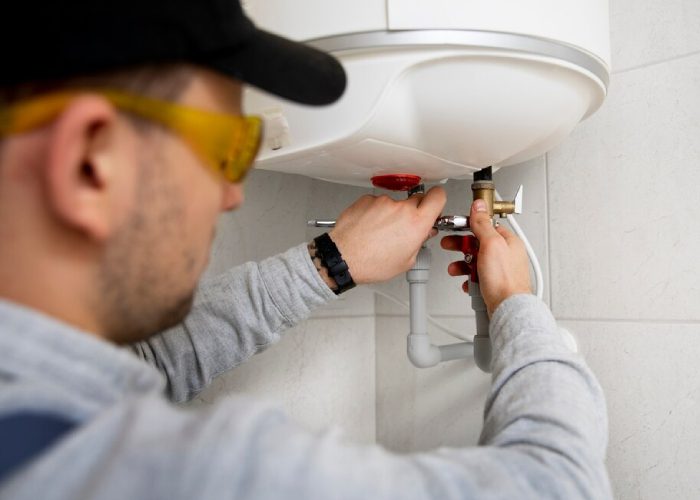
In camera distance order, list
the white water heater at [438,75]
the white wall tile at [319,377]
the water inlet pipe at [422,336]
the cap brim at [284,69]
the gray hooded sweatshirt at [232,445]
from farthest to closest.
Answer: the white wall tile at [319,377]
the water inlet pipe at [422,336]
the white water heater at [438,75]
the cap brim at [284,69]
the gray hooded sweatshirt at [232,445]

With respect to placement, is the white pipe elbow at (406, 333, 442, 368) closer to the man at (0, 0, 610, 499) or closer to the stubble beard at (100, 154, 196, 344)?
the man at (0, 0, 610, 499)

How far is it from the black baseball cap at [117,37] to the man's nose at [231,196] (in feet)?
0.33

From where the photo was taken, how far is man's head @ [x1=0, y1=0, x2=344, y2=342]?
39 centimetres

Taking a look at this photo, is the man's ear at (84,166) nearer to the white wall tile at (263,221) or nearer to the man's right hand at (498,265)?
the man's right hand at (498,265)

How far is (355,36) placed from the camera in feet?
2.08

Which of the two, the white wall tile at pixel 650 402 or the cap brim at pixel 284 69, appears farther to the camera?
the white wall tile at pixel 650 402

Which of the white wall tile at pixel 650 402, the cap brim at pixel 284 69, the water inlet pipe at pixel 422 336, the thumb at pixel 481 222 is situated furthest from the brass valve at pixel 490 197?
the cap brim at pixel 284 69

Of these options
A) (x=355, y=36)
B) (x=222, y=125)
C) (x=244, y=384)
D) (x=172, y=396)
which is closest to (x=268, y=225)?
(x=244, y=384)

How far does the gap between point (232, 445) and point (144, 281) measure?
16 centimetres

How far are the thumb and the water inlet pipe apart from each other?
131 millimetres

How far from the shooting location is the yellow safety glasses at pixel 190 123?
384 mm

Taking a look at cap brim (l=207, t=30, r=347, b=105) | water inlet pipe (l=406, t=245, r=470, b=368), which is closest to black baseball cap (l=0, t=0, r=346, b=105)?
cap brim (l=207, t=30, r=347, b=105)

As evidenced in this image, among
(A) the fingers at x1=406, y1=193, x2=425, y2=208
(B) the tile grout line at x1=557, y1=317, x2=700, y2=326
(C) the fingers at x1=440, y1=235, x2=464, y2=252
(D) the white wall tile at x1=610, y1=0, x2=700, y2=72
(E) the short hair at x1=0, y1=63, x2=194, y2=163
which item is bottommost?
(B) the tile grout line at x1=557, y1=317, x2=700, y2=326

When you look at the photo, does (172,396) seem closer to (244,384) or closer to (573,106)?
(244,384)
